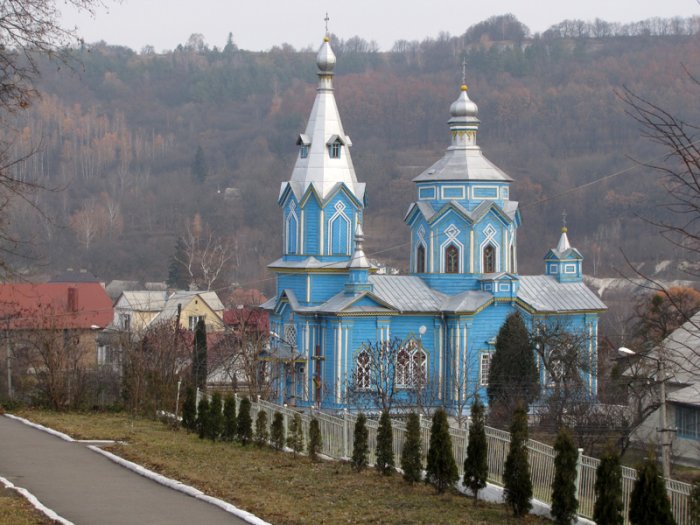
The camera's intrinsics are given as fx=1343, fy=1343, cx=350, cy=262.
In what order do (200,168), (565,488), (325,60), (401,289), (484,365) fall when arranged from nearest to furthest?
(565,488)
(484,365)
(401,289)
(325,60)
(200,168)

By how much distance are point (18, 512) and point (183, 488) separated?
2334mm

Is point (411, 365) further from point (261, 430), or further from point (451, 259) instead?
point (261, 430)

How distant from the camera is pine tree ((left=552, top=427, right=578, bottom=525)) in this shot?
1471 cm

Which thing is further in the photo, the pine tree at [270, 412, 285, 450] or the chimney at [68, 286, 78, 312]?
the chimney at [68, 286, 78, 312]

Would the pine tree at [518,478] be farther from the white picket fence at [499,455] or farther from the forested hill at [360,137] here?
the forested hill at [360,137]

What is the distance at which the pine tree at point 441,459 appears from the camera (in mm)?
16922

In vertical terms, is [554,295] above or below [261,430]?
above

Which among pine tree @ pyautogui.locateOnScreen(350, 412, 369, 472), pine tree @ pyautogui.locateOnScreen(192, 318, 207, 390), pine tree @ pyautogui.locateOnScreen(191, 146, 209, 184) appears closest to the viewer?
pine tree @ pyautogui.locateOnScreen(350, 412, 369, 472)

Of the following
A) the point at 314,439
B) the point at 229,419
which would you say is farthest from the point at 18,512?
the point at 229,419

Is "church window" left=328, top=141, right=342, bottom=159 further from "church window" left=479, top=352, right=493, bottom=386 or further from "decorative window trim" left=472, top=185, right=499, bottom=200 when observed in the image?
"church window" left=479, top=352, right=493, bottom=386

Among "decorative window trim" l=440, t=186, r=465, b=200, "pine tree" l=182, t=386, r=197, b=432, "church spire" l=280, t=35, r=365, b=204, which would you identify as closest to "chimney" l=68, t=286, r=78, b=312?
"church spire" l=280, t=35, r=365, b=204

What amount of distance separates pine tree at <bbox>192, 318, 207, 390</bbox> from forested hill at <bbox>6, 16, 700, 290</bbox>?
35071 mm

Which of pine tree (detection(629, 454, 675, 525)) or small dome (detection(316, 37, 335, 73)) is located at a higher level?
small dome (detection(316, 37, 335, 73))

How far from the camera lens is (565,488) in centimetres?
1473
